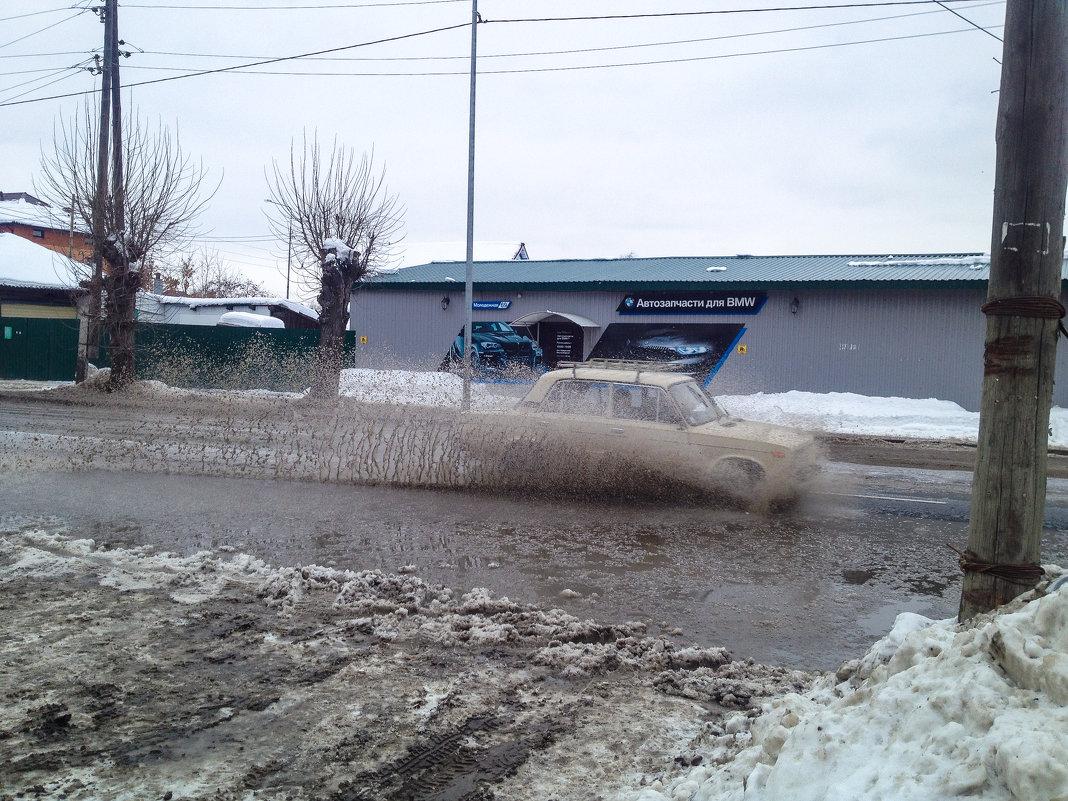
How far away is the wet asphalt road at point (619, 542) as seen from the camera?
17.9ft

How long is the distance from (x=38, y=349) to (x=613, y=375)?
26.3 meters

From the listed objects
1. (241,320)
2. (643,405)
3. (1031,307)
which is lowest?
(643,405)

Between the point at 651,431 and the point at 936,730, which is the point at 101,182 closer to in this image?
the point at 651,431

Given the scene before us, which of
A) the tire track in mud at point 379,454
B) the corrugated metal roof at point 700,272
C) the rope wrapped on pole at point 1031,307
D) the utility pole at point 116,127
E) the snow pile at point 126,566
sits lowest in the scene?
the snow pile at point 126,566

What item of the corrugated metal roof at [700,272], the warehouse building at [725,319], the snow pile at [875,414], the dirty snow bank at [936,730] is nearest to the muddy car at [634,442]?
the dirty snow bank at [936,730]

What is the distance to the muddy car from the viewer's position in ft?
27.8

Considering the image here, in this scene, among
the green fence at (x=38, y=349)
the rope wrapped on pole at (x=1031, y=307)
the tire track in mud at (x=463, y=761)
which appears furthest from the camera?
the green fence at (x=38, y=349)

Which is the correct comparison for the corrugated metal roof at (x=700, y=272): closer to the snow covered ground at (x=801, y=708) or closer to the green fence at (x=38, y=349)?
the green fence at (x=38, y=349)

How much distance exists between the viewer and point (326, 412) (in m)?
12.3

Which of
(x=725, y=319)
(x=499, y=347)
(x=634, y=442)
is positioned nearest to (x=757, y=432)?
(x=634, y=442)

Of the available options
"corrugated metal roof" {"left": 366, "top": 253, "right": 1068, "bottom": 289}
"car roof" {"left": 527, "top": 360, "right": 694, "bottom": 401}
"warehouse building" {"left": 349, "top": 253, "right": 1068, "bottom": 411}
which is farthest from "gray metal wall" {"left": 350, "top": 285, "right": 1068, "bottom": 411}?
"car roof" {"left": 527, "top": 360, "right": 694, "bottom": 401}

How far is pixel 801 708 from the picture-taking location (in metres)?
2.98

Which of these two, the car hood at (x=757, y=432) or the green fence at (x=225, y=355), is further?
the green fence at (x=225, y=355)

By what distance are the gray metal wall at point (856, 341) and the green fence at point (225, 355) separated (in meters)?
8.46
